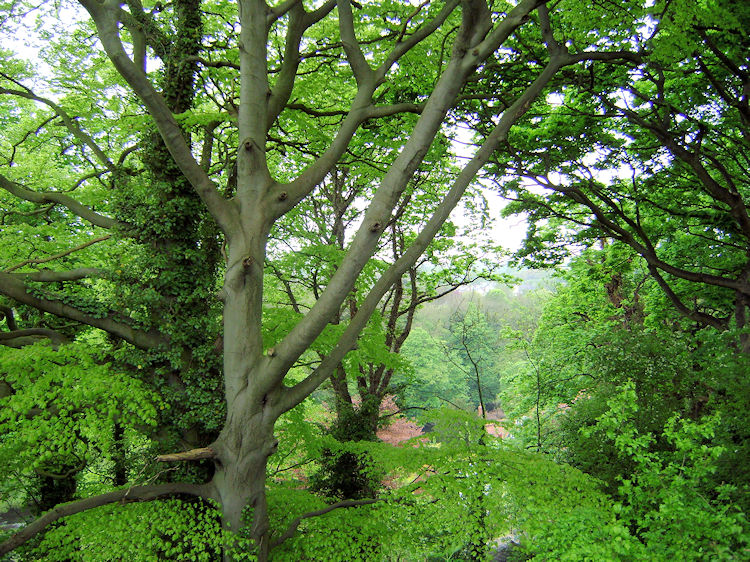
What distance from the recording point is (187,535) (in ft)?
15.8

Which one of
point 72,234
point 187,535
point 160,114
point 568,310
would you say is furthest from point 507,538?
point 72,234

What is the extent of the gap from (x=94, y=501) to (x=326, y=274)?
5.58m

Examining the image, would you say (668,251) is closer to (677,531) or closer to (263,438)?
(677,531)

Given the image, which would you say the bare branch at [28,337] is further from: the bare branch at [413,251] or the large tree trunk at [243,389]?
the bare branch at [413,251]

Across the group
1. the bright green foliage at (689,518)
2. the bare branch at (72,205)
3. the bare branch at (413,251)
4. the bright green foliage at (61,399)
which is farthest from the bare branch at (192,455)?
the bright green foliage at (689,518)

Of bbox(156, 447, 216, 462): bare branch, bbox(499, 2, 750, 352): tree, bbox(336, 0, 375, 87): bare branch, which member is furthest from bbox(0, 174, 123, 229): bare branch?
bbox(499, 2, 750, 352): tree

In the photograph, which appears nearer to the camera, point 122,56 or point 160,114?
point 122,56

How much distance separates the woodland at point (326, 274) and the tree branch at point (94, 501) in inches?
1.1

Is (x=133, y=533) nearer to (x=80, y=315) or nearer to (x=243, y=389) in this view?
(x=243, y=389)

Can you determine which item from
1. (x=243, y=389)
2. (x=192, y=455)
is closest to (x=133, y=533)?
(x=192, y=455)

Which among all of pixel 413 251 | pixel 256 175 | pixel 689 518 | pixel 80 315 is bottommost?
pixel 689 518

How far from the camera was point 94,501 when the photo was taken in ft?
14.5

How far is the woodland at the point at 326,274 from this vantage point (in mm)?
4074

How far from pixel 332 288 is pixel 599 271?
9730mm
